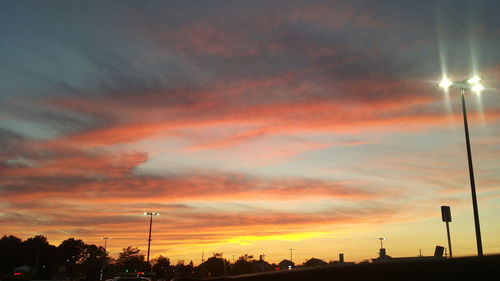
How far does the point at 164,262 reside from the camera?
159875 mm

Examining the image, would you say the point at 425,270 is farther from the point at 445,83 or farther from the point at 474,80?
the point at 445,83

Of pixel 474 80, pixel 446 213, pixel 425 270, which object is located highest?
pixel 474 80

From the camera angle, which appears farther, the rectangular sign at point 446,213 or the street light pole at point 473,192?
the rectangular sign at point 446,213

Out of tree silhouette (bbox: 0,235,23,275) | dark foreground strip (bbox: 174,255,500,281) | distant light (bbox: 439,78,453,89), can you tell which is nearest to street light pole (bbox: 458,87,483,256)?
distant light (bbox: 439,78,453,89)

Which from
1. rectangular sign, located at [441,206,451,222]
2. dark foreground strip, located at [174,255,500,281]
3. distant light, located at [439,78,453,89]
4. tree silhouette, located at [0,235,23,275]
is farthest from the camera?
tree silhouette, located at [0,235,23,275]

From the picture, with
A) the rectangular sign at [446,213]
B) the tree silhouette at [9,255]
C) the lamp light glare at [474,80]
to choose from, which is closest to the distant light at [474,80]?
the lamp light glare at [474,80]

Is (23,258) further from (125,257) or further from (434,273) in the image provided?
(434,273)

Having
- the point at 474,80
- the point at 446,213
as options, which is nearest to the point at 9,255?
the point at 446,213

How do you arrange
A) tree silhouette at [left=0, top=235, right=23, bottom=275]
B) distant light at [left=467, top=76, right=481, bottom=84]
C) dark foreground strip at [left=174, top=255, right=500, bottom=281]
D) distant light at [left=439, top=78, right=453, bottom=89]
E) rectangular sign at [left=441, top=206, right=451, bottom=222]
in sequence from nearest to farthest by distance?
dark foreground strip at [left=174, top=255, right=500, bottom=281]
rectangular sign at [left=441, top=206, right=451, bottom=222]
distant light at [left=467, top=76, right=481, bottom=84]
distant light at [left=439, top=78, right=453, bottom=89]
tree silhouette at [left=0, top=235, right=23, bottom=275]

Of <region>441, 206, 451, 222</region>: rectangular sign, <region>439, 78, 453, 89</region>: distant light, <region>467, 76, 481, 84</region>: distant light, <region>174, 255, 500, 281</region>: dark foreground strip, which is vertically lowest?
<region>174, 255, 500, 281</region>: dark foreground strip

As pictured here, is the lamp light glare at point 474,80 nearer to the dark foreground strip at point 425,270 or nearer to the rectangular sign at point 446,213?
the rectangular sign at point 446,213

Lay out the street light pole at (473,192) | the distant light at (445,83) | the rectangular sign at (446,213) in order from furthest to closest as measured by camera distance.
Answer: the distant light at (445,83), the rectangular sign at (446,213), the street light pole at (473,192)

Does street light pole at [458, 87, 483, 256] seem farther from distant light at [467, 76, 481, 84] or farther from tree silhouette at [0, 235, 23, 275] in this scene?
tree silhouette at [0, 235, 23, 275]

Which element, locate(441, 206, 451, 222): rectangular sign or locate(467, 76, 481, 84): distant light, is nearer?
locate(441, 206, 451, 222): rectangular sign
